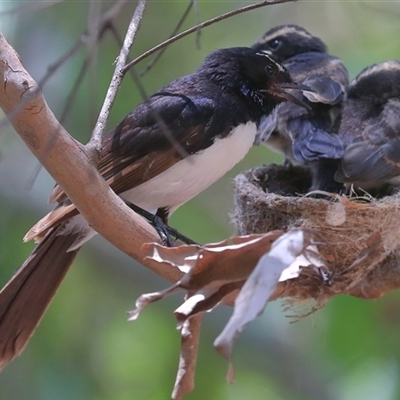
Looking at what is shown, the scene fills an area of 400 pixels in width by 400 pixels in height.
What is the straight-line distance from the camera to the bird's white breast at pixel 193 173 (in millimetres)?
2975

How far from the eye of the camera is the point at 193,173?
3.02 meters

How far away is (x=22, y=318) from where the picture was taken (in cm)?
292

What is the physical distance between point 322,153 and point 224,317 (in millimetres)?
1790

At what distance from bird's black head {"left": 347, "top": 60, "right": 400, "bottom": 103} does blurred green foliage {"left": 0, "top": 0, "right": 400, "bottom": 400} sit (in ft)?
2.58

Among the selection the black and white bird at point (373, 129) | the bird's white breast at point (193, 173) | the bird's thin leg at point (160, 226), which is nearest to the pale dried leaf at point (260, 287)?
the bird's thin leg at point (160, 226)

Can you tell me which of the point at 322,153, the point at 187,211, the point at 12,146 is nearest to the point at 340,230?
the point at 322,153

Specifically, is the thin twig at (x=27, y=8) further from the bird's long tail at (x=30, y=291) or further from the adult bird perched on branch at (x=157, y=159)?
the bird's long tail at (x=30, y=291)

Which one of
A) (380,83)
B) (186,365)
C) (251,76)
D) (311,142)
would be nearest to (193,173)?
(251,76)

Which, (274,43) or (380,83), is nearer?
(380,83)

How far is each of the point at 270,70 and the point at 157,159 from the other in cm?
70

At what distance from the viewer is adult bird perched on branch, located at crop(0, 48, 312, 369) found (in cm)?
288

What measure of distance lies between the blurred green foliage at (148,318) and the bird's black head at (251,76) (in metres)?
1.46

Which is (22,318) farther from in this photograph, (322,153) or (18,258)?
(18,258)

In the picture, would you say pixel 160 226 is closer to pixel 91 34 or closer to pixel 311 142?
pixel 311 142
